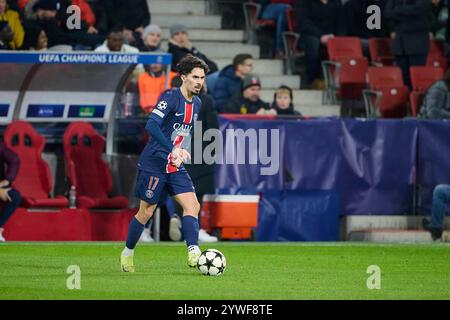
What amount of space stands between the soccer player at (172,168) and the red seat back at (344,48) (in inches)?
413

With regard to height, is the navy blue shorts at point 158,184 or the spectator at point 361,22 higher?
the spectator at point 361,22

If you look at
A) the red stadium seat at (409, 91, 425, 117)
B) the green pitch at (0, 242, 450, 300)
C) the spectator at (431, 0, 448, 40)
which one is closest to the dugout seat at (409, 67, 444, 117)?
the red stadium seat at (409, 91, 425, 117)

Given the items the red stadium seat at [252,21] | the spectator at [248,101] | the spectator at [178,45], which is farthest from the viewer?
the red stadium seat at [252,21]

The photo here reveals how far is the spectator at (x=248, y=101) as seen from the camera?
2122 centimetres

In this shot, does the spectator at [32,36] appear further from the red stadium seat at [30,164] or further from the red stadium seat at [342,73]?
the red stadium seat at [342,73]

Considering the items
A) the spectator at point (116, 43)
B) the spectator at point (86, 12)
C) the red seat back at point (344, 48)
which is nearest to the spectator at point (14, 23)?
the spectator at point (86, 12)

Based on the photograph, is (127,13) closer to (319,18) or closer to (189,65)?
(319,18)

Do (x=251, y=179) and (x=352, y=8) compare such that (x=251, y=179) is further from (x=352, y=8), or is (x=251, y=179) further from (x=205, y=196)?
(x=352, y=8)

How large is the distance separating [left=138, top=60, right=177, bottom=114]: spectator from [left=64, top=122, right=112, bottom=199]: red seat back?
914 millimetres

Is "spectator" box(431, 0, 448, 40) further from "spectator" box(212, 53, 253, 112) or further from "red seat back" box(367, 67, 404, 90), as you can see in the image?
"spectator" box(212, 53, 253, 112)

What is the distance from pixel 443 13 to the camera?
86.6 ft

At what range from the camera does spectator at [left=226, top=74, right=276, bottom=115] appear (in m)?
21.2

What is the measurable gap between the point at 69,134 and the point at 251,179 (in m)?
2.71
